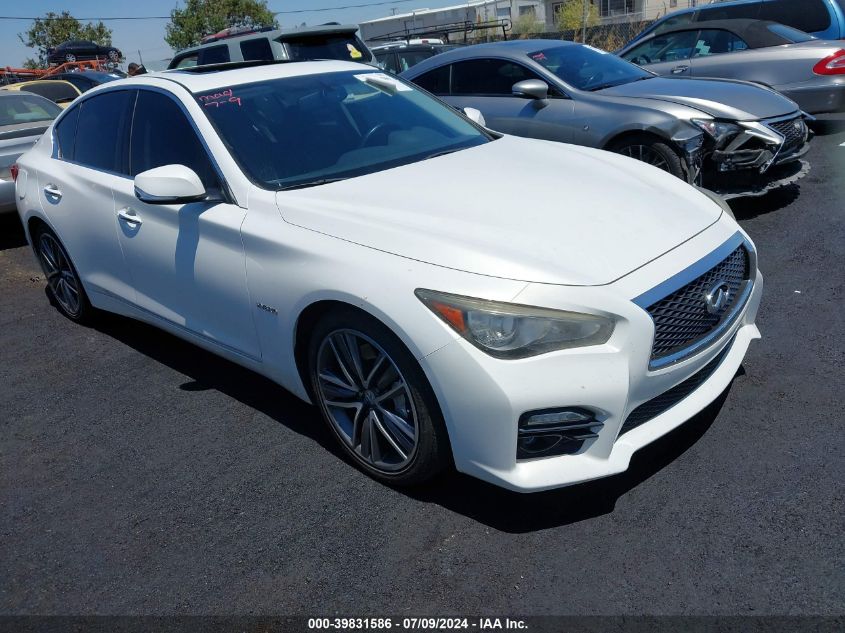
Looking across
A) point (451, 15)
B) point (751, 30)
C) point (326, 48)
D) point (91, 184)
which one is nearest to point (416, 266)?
point (91, 184)

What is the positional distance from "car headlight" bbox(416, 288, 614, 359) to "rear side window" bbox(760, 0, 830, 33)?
30.2 ft

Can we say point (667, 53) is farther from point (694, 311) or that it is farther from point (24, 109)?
point (694, 311)

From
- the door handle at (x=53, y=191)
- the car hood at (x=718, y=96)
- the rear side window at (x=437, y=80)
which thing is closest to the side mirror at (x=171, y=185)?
the door handle at (x=53, y=191)

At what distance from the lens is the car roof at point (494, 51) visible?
23.8 ft

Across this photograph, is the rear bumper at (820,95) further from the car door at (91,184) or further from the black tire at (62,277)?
the black tire at (62,277)

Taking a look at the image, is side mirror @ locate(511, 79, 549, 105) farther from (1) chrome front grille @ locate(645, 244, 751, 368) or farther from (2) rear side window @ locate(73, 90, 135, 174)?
(1) chrome front grille @ locate(645, 244, 751, 368)

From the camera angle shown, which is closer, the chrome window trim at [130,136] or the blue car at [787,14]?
the chrome window trim at [130,136]

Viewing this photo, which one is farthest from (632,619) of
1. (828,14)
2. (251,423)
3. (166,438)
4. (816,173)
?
(828,14)

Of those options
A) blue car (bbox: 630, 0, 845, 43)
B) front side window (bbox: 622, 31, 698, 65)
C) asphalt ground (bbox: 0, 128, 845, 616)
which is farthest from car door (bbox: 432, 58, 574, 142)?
blue car (bbox: 630, 0, 845, 43)

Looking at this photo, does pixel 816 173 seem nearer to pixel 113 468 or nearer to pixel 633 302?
pixel 633 302

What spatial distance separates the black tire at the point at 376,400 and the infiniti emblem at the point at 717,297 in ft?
3.64

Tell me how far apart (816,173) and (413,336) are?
6406 millimetres

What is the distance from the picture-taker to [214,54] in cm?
1105

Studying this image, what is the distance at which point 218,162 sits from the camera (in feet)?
11.8
